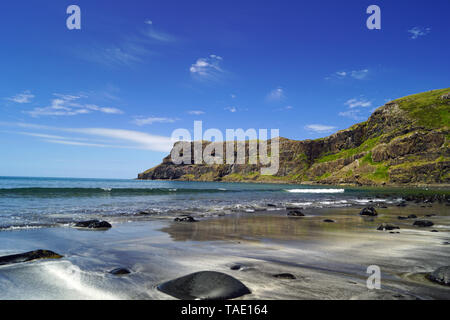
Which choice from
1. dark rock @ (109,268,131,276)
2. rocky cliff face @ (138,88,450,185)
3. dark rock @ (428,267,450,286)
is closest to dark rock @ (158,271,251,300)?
dark rock @ (109,268,131,276)

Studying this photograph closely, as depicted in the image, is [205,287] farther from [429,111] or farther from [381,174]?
[429,111]

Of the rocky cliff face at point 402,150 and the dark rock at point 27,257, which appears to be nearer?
the dark rock at point 27,257

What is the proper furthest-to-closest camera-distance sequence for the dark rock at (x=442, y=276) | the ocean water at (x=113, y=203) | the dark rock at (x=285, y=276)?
the ocean water at (x=113, y=203) → the dark rock at (x=285, y=276) → the dark rock at (x=442, y=276)

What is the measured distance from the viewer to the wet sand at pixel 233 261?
5.08m

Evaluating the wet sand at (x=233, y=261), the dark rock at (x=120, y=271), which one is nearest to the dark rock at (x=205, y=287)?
the wet sand at (x=233, y=261)

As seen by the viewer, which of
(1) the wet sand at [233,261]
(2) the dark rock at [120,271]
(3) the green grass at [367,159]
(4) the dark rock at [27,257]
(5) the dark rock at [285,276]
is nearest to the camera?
(1) the wet sand at [233,261]

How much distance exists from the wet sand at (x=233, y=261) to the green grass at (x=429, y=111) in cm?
14975

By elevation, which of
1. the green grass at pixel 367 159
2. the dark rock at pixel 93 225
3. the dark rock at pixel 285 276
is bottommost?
the dark rock at pixel 93 225

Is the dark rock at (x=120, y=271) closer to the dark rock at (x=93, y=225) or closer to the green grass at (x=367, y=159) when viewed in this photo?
the dark rock at (x=93, y=225)

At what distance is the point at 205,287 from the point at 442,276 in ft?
16.4

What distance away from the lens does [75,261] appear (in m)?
7.22

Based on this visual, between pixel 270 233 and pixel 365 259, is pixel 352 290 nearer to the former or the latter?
pixel 365 259

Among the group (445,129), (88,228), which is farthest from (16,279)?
(445,129)

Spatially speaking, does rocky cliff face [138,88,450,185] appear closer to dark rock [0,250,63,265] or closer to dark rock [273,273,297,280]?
dark rock [273,273,297,280]
